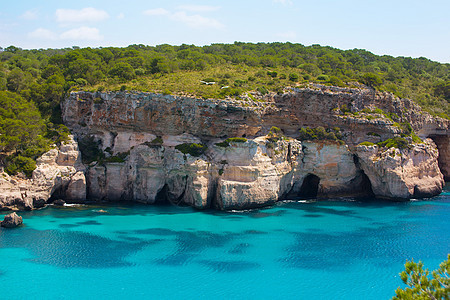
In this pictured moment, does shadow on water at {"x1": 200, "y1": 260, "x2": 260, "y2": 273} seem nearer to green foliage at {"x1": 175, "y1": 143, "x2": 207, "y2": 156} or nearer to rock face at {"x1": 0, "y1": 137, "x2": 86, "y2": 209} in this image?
green foliage at {"x1": 175, "y1": 143, "x2": 207, "y2": 156}

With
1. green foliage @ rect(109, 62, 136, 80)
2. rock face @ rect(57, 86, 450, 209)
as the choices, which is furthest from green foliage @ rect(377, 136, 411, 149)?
green foliage @ rect(109, 62, 136, 80)

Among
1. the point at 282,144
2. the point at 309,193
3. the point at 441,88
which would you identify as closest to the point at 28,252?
the point at 282,144

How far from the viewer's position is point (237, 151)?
39000 mm

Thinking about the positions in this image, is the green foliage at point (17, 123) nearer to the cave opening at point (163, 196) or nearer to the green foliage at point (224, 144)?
the cave opening at point (163, 196)

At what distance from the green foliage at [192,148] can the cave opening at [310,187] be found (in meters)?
13.2

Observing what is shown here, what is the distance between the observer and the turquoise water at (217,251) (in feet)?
75.7

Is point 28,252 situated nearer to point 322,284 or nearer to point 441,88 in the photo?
point 322,284

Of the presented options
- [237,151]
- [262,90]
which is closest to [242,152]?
[237,151]

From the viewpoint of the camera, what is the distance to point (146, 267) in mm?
25703

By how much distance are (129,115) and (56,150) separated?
832cm

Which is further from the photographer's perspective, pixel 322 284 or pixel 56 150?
pixel 56 150

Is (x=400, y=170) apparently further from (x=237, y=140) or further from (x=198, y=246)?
(x=198, y=246)

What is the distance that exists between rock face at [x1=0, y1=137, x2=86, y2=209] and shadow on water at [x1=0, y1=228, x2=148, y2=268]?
231 inches

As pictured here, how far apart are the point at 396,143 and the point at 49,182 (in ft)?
121
